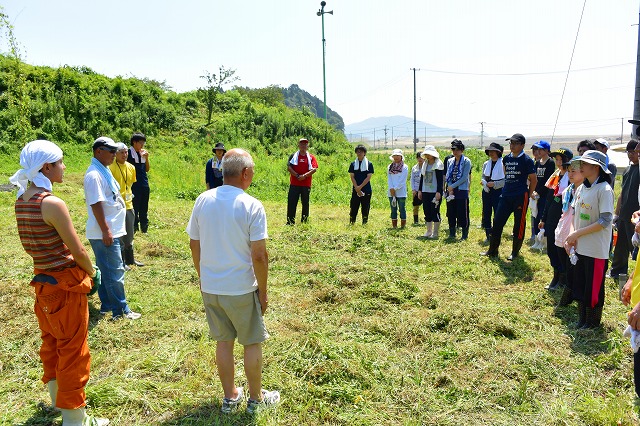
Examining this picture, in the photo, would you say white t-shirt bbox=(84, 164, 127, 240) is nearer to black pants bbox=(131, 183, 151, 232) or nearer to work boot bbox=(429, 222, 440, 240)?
black pants bbox=(131, 183, 151, 232)

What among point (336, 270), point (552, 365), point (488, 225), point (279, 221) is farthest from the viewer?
point (279, 221)

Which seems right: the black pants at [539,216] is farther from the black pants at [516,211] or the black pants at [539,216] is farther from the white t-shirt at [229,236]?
the white t-shirt at [229,236]

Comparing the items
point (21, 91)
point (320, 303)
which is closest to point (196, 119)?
point (21, 91)

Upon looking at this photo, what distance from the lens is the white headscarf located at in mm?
2910

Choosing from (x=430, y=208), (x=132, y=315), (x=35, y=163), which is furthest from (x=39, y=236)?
(x=430, y=208)

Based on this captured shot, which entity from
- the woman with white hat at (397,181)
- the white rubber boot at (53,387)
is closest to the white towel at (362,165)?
the woman with white hat at (397,181)

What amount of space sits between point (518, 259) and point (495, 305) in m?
2.39

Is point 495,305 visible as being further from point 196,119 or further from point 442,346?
point 196,119

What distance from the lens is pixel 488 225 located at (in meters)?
8.73

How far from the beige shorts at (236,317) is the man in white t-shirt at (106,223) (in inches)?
80.5

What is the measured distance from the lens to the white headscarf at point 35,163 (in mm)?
2910

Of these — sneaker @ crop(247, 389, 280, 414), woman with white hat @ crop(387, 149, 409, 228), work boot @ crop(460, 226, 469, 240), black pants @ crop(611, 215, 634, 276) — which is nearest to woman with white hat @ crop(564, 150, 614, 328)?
black pants @ crop(611, 215, 634, 276)

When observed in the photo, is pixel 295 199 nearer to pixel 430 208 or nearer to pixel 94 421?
pixel 430 208

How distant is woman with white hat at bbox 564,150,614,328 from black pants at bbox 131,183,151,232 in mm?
6904
